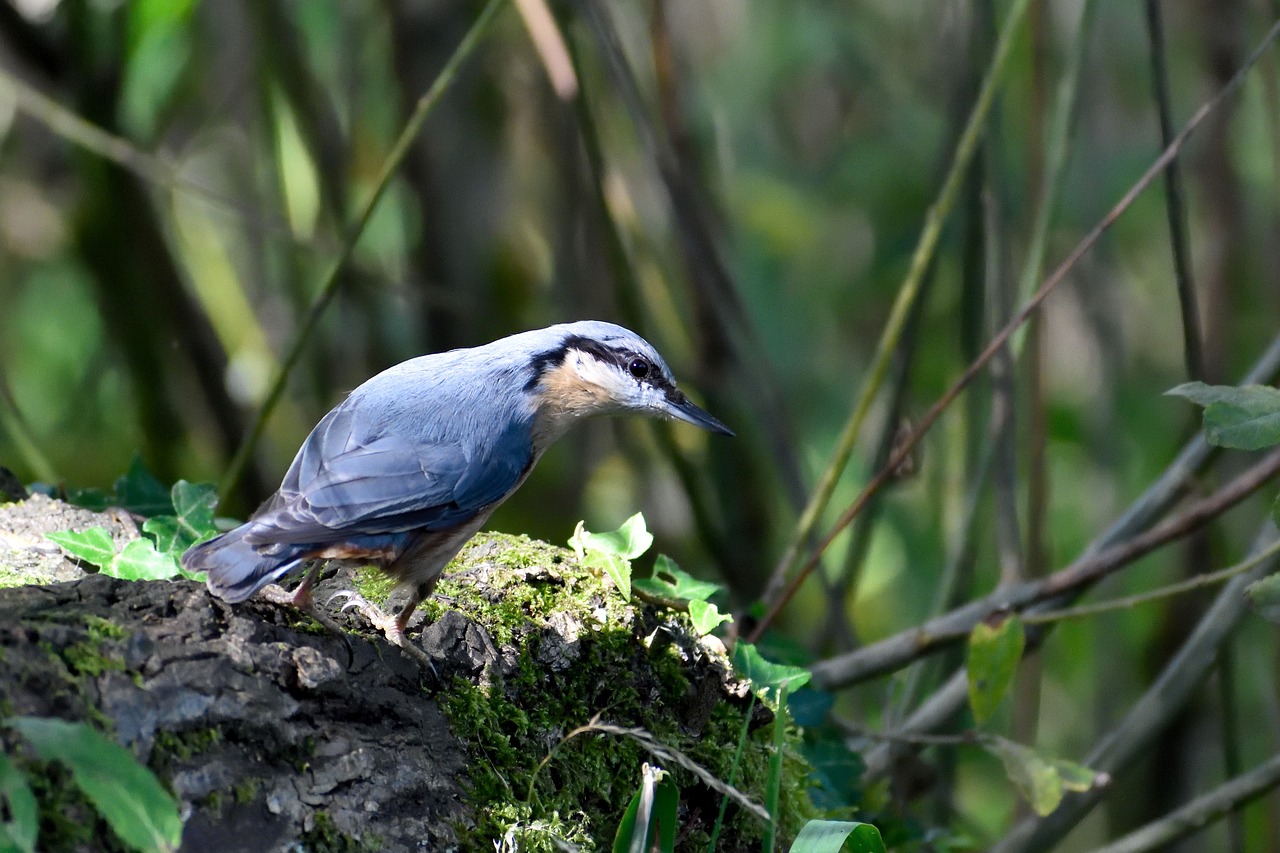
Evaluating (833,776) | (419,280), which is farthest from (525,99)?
(833,776)

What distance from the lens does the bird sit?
7.27 feet

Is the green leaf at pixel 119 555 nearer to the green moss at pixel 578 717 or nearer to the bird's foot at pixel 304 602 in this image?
the bird's foot at pixel 304 602

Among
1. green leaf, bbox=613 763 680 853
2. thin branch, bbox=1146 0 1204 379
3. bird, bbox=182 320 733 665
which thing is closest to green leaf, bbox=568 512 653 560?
bird, bbox=182 320 733 665

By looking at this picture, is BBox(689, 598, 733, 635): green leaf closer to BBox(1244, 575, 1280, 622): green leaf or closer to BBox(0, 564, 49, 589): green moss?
BBox(1244, 575, 1280, 622): green leaf

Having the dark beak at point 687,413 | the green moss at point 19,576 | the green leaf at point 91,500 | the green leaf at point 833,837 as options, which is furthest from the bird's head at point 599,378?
the green leaf at point 833,837

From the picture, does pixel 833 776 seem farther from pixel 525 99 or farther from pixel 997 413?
pixel 525 99

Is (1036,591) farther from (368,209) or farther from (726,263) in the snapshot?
(726,263)

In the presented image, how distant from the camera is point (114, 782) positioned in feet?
4.63

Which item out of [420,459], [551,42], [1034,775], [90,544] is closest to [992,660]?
[1034,775]

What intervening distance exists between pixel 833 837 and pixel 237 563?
106 centimetres

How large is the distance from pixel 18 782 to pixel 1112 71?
21.5 ft

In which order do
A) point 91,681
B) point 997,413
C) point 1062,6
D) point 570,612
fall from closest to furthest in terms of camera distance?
point 91,681
point 570,612
point 997,413
point 1062,6

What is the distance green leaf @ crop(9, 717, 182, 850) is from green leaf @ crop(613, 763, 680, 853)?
0.74m

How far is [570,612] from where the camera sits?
7.88 feet
